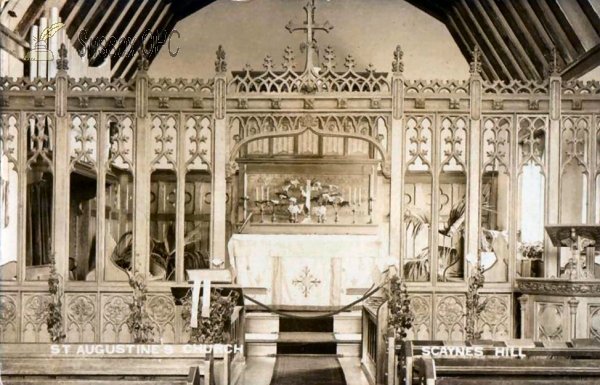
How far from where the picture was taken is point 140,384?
13.9ft

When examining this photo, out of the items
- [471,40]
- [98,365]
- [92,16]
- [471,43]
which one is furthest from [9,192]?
[471,43]

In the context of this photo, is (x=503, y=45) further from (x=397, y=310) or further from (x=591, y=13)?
(x=397, y=310)

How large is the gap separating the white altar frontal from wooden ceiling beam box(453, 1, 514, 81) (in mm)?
4601

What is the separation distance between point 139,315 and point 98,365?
308 cm

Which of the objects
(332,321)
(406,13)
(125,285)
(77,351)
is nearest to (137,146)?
(125,285)

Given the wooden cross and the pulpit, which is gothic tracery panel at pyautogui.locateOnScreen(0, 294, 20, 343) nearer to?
the wooden cross

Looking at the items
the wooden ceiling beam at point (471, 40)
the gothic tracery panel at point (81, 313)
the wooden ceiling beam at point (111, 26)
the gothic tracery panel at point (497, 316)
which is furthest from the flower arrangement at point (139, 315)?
the wooden ceiling beam at point (471, 40)

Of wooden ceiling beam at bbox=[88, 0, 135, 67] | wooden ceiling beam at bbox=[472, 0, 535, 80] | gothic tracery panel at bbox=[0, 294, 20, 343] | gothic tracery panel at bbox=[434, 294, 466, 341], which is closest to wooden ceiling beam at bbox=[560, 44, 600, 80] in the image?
wooden ceiling beam at bbox=[472, 0, 535, 80]

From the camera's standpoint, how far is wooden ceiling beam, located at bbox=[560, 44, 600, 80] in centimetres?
906

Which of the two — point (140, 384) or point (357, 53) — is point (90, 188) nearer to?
point (357, 53)

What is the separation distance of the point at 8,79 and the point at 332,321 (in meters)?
4.82

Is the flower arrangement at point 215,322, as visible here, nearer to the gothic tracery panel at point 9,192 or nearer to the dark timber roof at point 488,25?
the gothic tracery panel at point 9,192

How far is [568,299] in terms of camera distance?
753 cm

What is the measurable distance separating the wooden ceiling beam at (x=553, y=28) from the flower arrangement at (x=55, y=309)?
6.80 m
